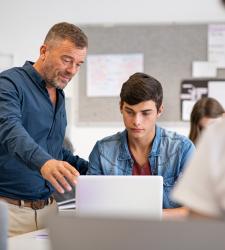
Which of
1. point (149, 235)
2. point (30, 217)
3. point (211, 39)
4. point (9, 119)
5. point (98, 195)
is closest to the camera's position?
point (149, 235)

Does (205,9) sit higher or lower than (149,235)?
higher

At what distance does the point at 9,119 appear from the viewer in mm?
1839

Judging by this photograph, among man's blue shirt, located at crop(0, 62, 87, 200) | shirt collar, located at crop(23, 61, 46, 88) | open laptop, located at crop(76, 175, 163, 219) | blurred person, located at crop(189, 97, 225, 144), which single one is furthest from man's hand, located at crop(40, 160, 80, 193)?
blurred person, located at crop(189, 97, 225, 144)

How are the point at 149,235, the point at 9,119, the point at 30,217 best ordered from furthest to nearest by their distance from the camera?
1. the point at 30,217
2. the point at 9,119
3. the point at 149,235

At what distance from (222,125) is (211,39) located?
3.53 meters

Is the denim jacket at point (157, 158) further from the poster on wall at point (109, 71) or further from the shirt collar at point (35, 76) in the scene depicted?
the poster on wall at point (109, 71)

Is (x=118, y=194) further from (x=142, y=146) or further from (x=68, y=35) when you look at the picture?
(x=68, y=35)

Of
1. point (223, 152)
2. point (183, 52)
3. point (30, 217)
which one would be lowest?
point (30, 217)

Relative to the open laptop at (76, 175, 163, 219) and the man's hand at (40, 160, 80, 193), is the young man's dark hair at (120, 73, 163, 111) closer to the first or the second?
the open laptop at (76, 175, 163, 219)

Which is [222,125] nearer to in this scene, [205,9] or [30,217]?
[30,217]

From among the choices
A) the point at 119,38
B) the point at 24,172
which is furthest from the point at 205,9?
the point at 24,172

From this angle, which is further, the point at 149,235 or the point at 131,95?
the point at 131,95

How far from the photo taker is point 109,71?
14.1 ft

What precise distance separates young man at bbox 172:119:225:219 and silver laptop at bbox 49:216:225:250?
0.05m
